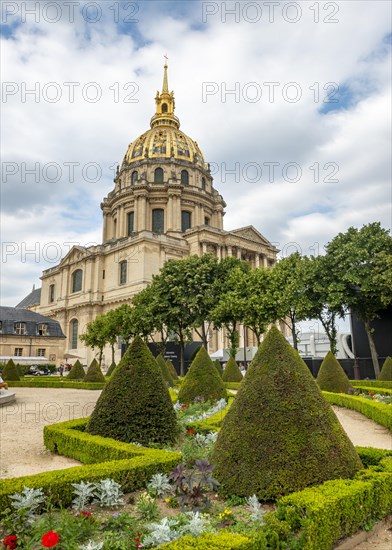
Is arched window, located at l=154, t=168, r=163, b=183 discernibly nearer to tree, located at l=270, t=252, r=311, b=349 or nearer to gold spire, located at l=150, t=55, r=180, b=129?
gold spire, located at l=150, t=55, r=180, b=129

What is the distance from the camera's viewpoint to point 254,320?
3300 cm

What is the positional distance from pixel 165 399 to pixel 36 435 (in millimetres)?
4234

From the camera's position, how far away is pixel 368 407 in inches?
574

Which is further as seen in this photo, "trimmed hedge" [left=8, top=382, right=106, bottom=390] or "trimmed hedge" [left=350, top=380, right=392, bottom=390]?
"trimmed hedge" [left=8, top=382, right=106, bottom=390]

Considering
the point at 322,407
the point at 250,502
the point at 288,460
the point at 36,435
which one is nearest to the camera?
the point at 250,502

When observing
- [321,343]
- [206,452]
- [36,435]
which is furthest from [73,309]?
[206,452]

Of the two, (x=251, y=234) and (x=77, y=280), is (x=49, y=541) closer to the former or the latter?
(x=251, y=234)

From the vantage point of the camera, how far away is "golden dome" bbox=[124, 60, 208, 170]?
257ft

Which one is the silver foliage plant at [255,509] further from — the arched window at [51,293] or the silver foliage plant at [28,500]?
the arched window at [51,293]

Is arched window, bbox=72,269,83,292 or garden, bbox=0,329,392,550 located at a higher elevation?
arched window, bbox=72,269,83,292

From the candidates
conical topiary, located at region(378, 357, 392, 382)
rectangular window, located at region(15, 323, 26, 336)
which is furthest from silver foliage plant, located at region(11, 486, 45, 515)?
rectangular window, located at region(15, 323, 26, 336)

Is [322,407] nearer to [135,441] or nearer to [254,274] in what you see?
[135,441]

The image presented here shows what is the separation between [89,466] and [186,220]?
6955 cm

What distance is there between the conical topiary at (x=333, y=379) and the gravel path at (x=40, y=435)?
3.01 m
